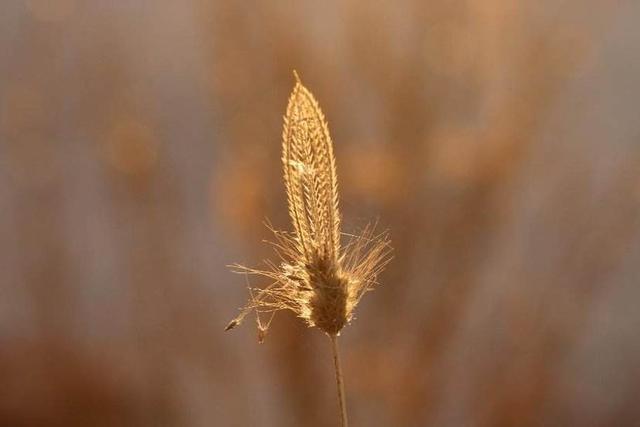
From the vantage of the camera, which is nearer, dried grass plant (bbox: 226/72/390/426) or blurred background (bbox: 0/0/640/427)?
dried grass plant (bbox: 226/72/390/426)

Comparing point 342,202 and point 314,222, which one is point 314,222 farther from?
point 342,202

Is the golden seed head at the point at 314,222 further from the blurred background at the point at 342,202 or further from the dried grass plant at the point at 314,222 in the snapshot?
the blurred background at the point at 342,202

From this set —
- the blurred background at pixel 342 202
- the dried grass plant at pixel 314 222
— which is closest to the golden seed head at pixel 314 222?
the dried grass plant at pixel 314 222

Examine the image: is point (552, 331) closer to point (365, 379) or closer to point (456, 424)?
point (456, 424)

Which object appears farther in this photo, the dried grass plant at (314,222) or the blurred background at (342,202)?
the blurred background at (342,202)

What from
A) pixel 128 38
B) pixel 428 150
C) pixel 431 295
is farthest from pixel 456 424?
pixel 128 38

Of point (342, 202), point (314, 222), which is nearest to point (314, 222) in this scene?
point (314, 222)

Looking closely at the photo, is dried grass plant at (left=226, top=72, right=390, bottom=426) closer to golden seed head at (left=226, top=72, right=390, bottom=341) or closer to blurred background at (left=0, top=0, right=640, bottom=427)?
golden seed head at (left=226, top=72, right=390, bottom=341)

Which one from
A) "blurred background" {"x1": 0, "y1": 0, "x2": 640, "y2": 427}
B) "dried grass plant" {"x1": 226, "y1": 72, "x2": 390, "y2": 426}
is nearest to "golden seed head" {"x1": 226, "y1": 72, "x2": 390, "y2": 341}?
"dried grass plant" {"x1": 226, "y1": 72, "x2": 390, "y2": 426}

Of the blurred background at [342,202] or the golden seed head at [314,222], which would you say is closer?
the golden seed head at [314,222]
